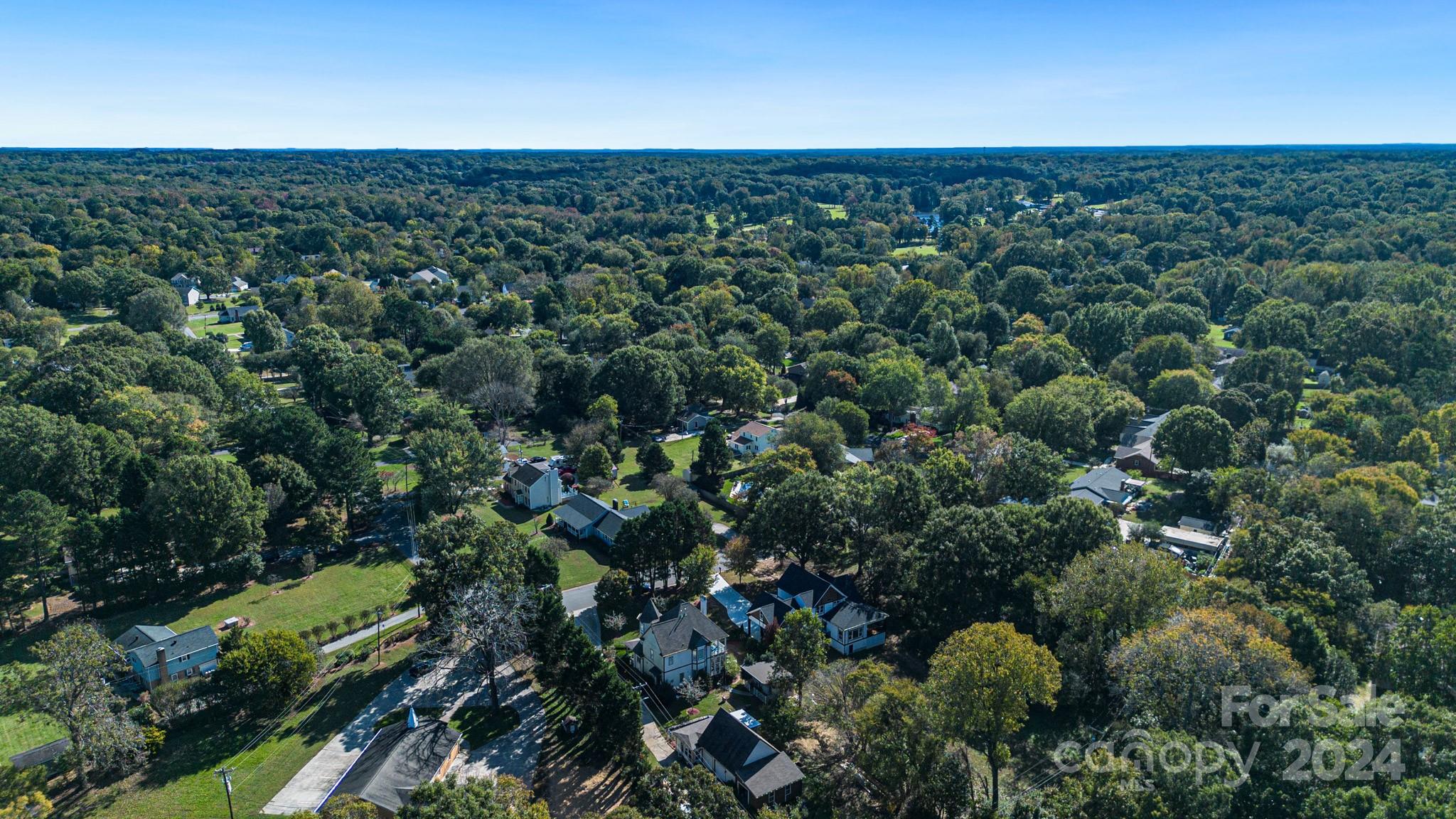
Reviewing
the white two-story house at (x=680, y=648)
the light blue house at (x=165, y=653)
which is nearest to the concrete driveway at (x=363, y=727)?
the white two-story house at (x=680, y=648)

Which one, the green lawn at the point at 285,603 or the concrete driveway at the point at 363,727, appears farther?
the green lawn at the point at 285,603

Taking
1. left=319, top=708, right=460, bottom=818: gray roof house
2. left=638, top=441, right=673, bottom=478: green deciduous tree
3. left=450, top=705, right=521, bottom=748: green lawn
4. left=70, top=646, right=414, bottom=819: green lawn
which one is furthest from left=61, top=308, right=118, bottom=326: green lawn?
left=319, top=708, right=460, bottom=818: gray roof house

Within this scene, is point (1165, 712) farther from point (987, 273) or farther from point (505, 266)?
point (505, 266)

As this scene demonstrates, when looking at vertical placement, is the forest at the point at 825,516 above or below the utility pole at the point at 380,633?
above

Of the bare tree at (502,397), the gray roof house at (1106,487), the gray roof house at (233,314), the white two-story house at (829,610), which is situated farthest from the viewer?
the gray roof house at (233,314)

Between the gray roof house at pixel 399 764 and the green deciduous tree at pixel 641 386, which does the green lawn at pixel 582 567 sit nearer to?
the gray roof house at pixel 399 764

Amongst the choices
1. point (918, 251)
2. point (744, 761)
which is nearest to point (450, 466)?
point (744, 761)
